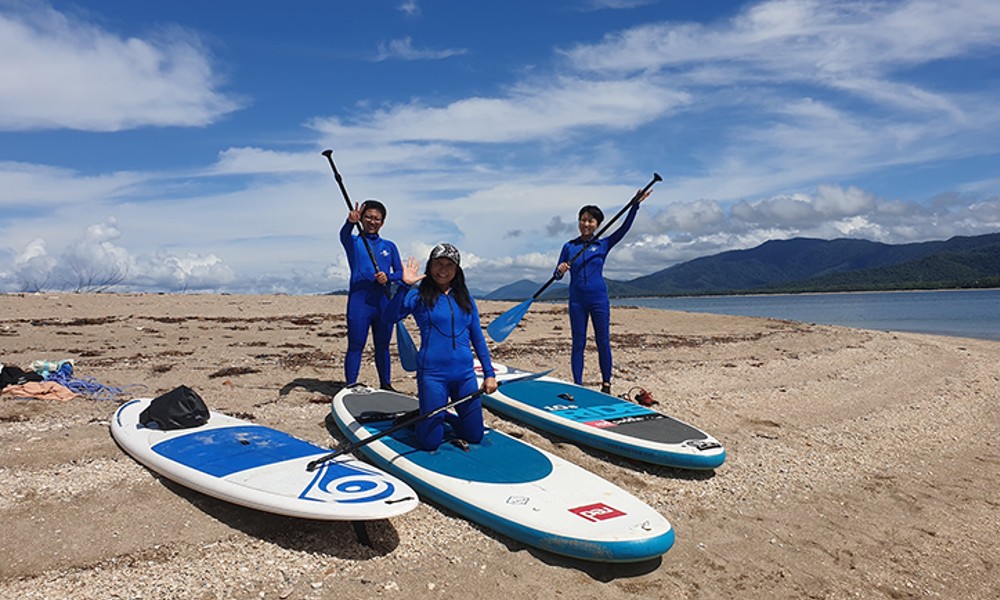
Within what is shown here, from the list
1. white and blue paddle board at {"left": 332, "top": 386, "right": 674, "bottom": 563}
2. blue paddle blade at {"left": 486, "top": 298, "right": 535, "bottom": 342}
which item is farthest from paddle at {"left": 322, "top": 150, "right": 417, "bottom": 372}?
blue paddle blade at {"left": 486, "top": 298, "right": 535, "bottom": 342}

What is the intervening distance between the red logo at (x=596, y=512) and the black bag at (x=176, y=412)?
12.1 feet

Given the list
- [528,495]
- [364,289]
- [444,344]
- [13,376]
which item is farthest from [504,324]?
[13,376]

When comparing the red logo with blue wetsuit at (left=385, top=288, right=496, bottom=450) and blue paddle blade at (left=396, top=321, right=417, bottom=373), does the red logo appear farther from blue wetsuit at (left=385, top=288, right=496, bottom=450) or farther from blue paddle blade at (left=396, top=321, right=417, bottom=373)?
blue paddle blade at (left=396, top=321, right=417, bottom=373)

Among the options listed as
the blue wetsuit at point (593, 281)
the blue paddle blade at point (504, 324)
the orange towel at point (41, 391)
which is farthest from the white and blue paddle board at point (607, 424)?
the orange towel at point (41, 391)

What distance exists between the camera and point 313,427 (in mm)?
6441

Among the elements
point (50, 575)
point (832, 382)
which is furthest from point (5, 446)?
point (832, 382)

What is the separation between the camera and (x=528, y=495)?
4.36 meters

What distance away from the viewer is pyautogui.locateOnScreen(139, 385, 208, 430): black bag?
18.0 ft

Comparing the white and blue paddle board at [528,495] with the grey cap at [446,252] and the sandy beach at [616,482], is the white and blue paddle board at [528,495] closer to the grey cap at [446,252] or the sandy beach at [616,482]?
the sandy beach at [616,482]

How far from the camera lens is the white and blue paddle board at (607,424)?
5.52 m

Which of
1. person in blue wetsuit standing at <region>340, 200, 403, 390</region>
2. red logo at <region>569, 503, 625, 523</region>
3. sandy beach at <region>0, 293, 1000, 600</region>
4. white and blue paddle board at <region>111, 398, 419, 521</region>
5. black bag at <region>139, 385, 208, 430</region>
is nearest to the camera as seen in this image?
sandy beach at <region>0, 293, 1000, 600</region>

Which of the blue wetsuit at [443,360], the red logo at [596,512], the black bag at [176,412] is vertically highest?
the blue wetsuit at [443,360]

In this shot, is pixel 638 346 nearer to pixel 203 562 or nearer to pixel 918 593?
pixel 918 593

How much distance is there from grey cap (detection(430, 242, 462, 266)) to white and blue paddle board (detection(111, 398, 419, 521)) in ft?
5.96
